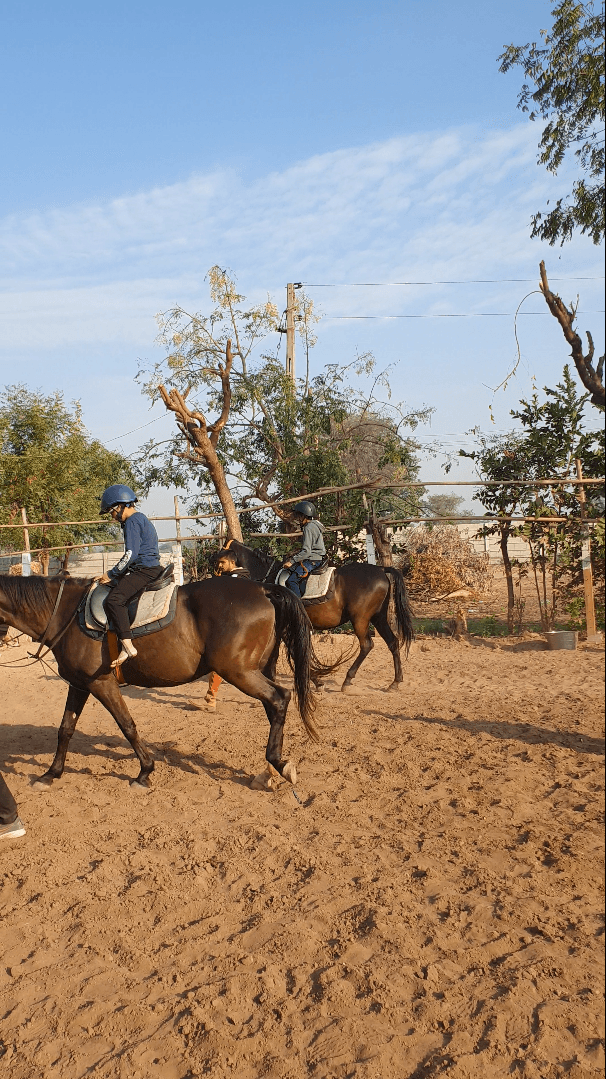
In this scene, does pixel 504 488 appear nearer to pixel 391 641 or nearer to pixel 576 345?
pixel 391 641

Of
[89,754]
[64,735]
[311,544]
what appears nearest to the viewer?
[64,735]

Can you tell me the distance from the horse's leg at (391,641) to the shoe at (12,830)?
5194 millimetres

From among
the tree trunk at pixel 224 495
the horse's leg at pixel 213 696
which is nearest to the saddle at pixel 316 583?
the horse's leg at pixel 213 696

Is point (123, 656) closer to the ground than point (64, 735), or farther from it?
farther from it

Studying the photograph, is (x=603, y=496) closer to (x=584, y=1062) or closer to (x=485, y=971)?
(x=584, y=1062)

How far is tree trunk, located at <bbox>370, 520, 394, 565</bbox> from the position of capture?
13.0 meters

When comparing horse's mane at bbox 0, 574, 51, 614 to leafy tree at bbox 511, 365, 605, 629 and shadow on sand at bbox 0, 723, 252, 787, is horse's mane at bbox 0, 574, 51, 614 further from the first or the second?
leafy tree at bbox 511, 365, 605, 629

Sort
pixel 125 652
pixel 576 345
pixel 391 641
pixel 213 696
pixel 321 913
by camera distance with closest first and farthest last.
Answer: pixel 576 345 < pixel 321 913 < pixel 125 652 < pixel 213 696 < pixel 391 641

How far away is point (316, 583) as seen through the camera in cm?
928

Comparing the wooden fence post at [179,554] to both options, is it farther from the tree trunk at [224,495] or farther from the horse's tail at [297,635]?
the horse's tail at [297,635]

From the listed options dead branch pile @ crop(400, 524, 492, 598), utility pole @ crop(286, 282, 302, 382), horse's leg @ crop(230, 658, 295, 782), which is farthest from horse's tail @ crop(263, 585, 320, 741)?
utility pole @ crop(286, 282, 302, 382)

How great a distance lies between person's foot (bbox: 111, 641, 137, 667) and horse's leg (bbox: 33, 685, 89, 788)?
0.53 meters

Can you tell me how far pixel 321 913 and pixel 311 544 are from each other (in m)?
5.59

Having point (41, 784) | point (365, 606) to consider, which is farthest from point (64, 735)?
point (365, 606)
